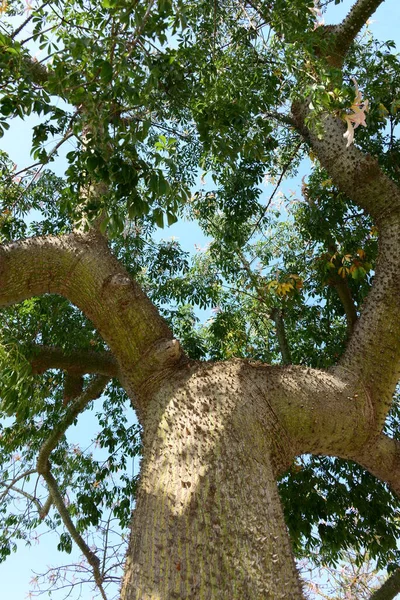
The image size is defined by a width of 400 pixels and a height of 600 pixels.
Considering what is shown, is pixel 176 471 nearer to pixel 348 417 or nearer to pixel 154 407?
pixel 154 407

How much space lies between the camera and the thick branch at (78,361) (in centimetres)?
369

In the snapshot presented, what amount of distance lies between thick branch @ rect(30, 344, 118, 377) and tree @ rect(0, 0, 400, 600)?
0.06 feet

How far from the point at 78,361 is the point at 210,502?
87.7 inches

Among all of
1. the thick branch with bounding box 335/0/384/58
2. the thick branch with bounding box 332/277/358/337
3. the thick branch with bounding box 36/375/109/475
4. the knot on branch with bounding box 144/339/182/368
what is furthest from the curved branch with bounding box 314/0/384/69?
the thick branch with bounding box 36/375/109/475

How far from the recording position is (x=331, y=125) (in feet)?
11.5

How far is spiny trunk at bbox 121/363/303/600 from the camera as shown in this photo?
151 cm

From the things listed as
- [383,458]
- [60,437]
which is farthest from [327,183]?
[60,437]

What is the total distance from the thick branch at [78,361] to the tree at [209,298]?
0.02 meters

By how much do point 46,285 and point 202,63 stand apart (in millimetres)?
1529

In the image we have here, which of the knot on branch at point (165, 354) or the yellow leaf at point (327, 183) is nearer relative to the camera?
the knot on branch at point (165, 354)

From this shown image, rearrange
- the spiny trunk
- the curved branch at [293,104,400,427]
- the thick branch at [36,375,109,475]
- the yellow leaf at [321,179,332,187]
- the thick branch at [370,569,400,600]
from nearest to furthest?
the spiny trunk < the curved branch at [293,104,400,427] < the thick branch at [370,569,400,600] < the thick branch at [36,375,109,475] < the yellow leaf at [321,179,332,187]

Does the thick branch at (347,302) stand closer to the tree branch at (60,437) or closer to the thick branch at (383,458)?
the thick branch at (383,458)

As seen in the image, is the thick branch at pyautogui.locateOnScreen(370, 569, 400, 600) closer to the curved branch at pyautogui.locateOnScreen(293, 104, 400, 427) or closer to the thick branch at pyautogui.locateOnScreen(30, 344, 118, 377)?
the curved branch at pyautogui.locateOnScreen(293, 104, 400, 427)

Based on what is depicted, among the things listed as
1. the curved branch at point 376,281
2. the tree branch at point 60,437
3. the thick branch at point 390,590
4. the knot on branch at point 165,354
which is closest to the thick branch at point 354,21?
the curved branch at point 376,281
